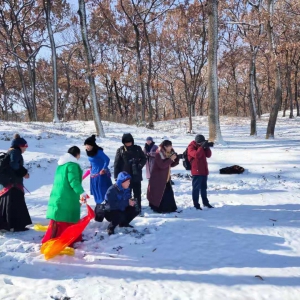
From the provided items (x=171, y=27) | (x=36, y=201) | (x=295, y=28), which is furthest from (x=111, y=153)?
(x=171, y=27)

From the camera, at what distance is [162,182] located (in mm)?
6699

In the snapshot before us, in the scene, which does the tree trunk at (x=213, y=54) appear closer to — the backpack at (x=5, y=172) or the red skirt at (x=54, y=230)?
the backpack at (x=5, y=172)

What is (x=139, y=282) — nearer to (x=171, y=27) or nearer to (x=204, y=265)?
(x=204, y=265)

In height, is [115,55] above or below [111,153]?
above

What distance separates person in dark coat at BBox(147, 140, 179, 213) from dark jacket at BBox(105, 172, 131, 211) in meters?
1.37

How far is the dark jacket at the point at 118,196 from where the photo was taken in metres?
5.34

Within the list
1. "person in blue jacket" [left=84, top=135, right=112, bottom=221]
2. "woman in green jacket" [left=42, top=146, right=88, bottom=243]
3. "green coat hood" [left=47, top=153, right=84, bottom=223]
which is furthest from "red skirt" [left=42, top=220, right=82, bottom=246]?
"person in blue jacket" [left=84, top=135, right=112, bottom=221]

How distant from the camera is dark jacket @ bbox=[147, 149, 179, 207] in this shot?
6.61m

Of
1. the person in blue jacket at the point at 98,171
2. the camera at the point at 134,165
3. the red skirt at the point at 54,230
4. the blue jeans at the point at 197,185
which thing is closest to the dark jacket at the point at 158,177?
the camera at the point at 134,165

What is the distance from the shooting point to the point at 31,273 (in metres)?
4.07

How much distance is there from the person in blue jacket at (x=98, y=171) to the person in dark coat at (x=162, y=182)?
1.05 meters

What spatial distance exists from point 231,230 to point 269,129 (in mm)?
13354

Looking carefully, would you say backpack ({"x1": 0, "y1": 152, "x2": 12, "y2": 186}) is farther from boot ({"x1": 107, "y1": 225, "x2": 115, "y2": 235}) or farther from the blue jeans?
the blue jeans

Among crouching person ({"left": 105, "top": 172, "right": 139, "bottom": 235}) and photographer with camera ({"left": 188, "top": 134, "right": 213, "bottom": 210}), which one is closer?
crouching person ({"left": 105, "top": 172, "right": 139, "bottom": 235})
